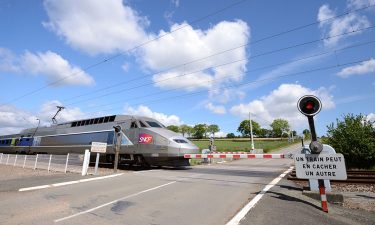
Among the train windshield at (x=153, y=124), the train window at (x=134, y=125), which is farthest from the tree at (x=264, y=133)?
the train window at (x=134, y=125)

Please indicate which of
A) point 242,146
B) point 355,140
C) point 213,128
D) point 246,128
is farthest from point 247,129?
point 355,140

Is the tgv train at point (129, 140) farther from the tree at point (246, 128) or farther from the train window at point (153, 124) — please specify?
the tree at point (246, 128)

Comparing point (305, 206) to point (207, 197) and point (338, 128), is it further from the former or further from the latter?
point (338, 128)

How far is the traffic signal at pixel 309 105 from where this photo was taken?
6526 millimetres

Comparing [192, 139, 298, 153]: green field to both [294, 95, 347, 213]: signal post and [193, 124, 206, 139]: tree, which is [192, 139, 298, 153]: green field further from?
[193, 124, 206, 139]: tree

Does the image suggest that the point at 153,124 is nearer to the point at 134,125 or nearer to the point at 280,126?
the point at 134,125

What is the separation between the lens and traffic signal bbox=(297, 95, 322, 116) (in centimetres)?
653

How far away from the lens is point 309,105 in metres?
6.65

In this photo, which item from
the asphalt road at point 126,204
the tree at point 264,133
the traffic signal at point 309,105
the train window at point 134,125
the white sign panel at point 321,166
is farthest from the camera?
the tree at point 264,133

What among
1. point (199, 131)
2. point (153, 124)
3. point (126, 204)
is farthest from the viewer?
point (199, 131)

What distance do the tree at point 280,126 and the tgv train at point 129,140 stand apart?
128 meters

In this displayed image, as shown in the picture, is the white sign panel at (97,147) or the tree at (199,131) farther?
the tree at (199,131)

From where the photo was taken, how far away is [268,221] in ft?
18.7

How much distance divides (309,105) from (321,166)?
57.1 inches
